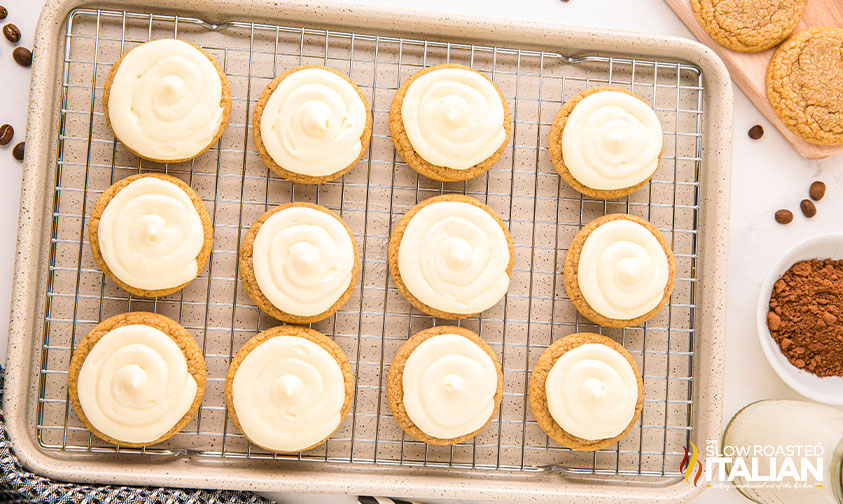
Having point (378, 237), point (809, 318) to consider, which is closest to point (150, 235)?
point (378, 237)

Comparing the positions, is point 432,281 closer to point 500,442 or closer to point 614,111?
point 500,442

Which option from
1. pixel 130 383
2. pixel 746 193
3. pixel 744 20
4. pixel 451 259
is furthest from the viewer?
pixel 746 193

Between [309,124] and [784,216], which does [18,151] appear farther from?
[784,216]

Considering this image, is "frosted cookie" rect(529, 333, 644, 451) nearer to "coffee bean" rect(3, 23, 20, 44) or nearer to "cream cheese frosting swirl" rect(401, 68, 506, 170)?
"cream cheese frosting swirl" rect(401, 68, 506, 170)

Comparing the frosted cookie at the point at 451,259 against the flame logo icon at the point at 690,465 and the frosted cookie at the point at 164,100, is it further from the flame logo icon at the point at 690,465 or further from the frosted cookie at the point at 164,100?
the flame logo icon at the point at 690,465

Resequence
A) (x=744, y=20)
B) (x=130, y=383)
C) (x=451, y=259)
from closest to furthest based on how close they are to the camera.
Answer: (x=130, y=383)
(x=451, y=259)
(x=744, y=20)

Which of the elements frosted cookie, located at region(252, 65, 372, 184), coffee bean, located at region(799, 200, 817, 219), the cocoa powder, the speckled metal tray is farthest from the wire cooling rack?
coffee bean, located at region(799, 200, 817, 219)
